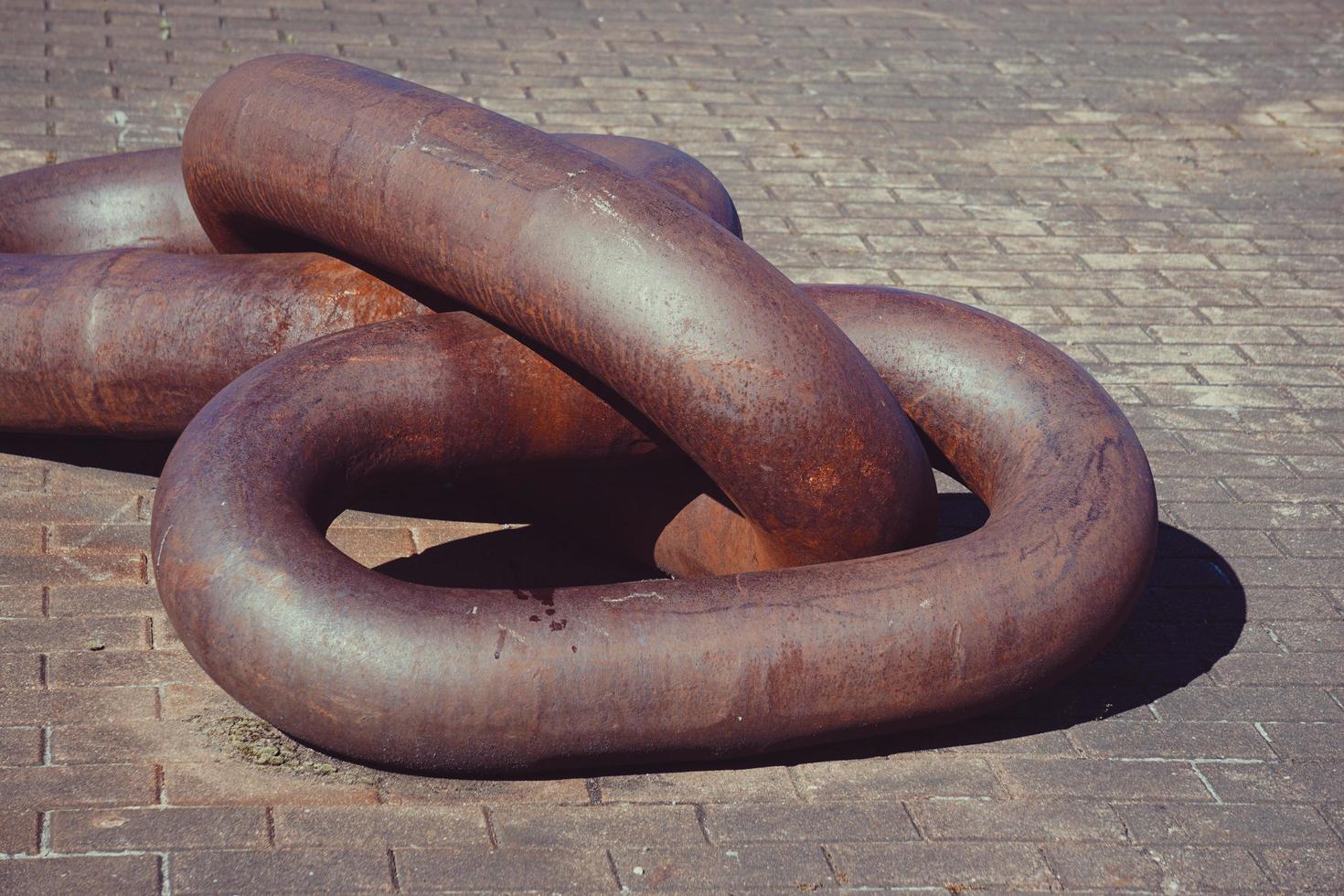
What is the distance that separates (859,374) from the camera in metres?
3.06

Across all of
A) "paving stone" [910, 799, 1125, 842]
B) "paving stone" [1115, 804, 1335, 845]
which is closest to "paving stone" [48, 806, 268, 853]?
"paving stone" [910, 799, 1125, 842]

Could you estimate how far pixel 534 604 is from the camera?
2.85 metres

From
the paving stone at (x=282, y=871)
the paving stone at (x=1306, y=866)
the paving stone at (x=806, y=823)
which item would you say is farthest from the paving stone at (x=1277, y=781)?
the paving stone at (x=282, y=871)

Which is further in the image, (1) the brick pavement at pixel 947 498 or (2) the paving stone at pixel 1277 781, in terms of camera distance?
(2) the paving stone at pixel 1277 781

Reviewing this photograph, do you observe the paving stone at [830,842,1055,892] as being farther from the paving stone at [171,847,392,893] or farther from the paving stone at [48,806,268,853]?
the paving stone at [48,806,268,853]

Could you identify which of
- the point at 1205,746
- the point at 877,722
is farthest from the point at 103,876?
the point at 1205,746

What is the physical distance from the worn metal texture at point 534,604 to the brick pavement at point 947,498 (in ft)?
0.57

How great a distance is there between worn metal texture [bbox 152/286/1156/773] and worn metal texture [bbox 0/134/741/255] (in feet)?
4.21

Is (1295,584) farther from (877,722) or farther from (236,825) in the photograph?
(236,825)

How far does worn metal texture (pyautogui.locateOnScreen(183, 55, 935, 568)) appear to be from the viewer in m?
2.97

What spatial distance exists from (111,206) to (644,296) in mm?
2187

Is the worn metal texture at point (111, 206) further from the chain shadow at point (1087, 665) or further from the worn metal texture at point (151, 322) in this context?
the chain shadow at point (1087, 665)

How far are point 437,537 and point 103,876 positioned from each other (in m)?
1.47

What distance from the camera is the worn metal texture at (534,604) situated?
2744mm
